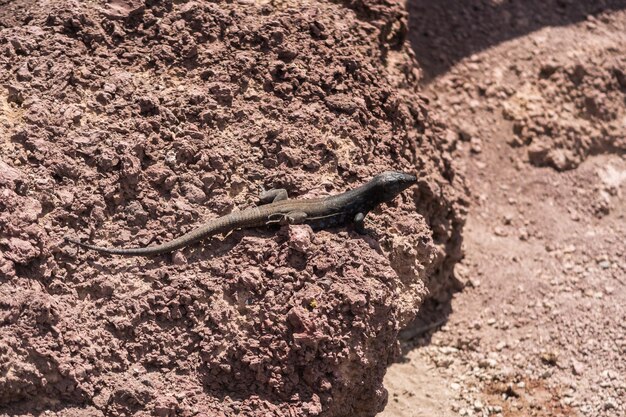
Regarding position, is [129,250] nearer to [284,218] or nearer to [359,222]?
[284,218]

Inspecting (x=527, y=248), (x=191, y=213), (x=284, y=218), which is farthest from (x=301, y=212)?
(x=527, y=248)

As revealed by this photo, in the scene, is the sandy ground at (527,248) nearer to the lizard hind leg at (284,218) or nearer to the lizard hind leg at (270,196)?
the lizard hind leg at (284,218)

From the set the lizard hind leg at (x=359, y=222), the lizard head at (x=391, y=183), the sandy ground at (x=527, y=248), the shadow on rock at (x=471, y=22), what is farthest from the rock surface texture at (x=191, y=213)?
the shadow on rock at (x=471, y=22)

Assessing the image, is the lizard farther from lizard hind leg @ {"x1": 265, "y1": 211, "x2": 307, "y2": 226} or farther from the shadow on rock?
the shadow on rock

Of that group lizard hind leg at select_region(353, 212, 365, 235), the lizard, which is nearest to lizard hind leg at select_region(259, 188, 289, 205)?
the lizard

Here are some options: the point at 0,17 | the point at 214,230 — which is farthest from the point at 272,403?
the point at 0,17

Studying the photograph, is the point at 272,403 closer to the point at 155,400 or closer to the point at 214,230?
the point at 155,400
